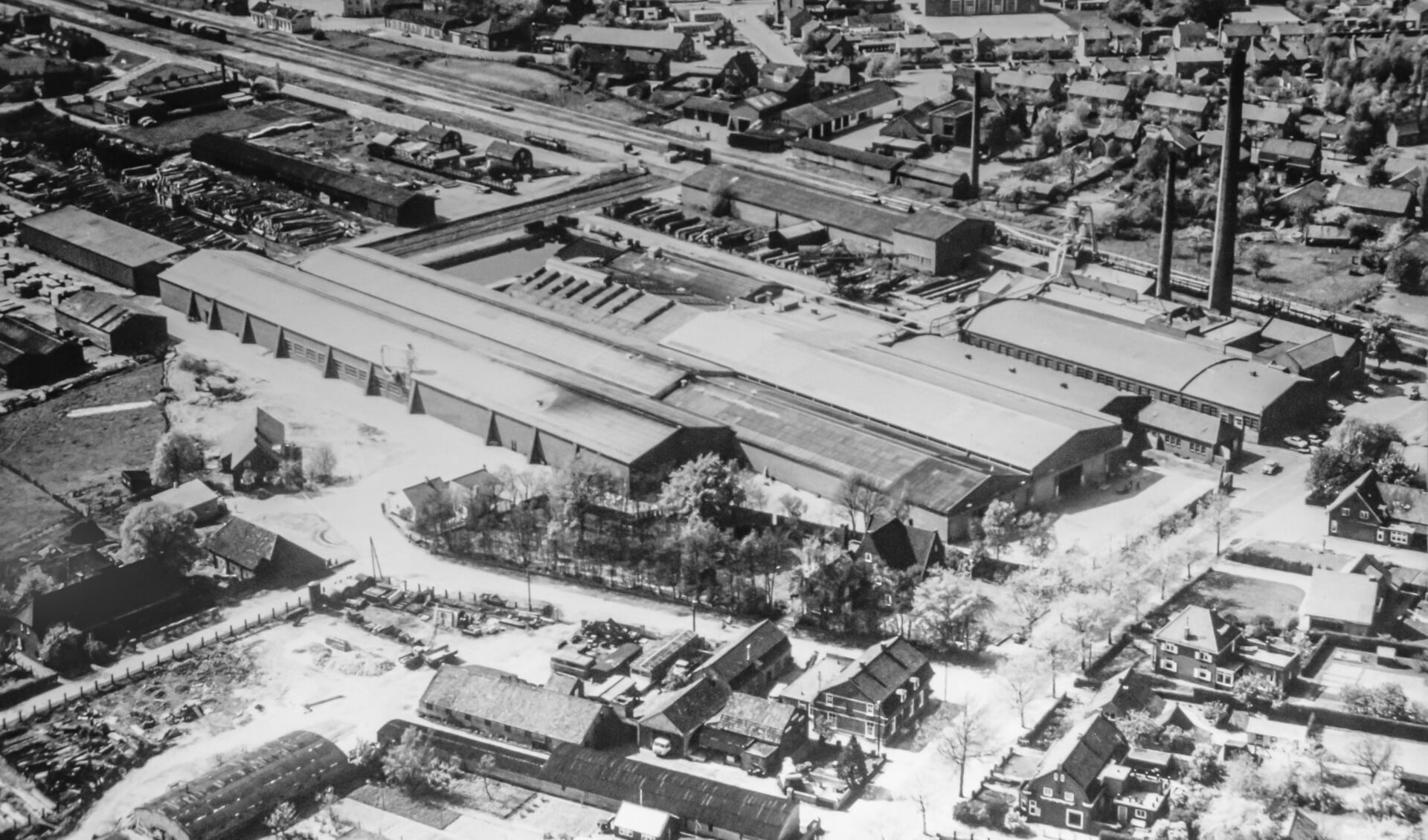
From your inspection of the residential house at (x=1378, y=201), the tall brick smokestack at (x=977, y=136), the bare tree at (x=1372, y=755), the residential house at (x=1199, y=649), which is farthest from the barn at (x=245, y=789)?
the residential house at (x=1378, y=201)

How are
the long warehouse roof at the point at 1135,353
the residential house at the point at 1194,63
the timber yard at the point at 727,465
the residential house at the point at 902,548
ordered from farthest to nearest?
the residential house at the point at 1194,63
the long warehouse roof at the point at 1135,353
the residential house at the point at 902,548
the timber yard at the point at 727,465

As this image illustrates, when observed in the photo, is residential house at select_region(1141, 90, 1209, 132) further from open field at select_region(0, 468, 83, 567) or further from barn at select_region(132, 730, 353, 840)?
barn at select_region(132, 730, 353, 840)

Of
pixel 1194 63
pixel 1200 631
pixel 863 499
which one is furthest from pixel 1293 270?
pixel 1200 631

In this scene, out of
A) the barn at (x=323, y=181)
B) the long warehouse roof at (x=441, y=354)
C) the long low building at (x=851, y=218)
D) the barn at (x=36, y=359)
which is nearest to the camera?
the long warehouse roof at (x=441, y=354)

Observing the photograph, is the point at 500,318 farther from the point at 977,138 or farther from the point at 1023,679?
the point at 977,138

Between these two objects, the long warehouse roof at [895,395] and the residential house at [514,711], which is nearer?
the residential house at [514,711]

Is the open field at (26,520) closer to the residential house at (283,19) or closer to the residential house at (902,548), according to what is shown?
the residential house at (902,548)

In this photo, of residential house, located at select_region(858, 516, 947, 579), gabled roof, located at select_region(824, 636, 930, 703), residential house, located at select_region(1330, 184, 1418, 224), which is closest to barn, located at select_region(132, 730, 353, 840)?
gabled roof, located at select_region(824, 636, 930, 703)
